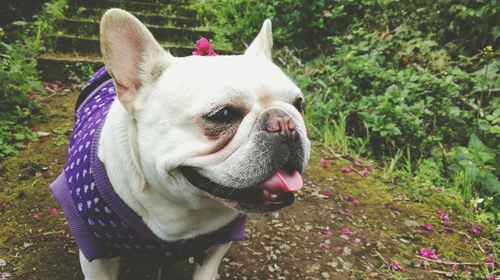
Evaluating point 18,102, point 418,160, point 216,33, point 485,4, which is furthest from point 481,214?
point 216,33

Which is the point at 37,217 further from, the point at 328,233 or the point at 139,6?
the point at 139,6

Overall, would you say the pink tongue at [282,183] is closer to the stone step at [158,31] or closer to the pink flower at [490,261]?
the pink flower at [490,261]

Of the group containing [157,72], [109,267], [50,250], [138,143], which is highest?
[157,72]

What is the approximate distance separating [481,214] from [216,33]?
14.4 ft

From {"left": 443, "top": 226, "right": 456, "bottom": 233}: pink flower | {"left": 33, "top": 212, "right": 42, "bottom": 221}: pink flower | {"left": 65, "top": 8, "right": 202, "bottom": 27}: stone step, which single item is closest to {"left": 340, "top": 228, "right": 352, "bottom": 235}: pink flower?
{"left": 443, "top": 226, "right": 456, "bottom": 233}: pink flower

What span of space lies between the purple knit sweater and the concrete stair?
113 inches

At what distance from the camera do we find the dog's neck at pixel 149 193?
1453mm

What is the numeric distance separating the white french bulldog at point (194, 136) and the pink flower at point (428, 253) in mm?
1327

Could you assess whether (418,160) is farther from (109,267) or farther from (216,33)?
(216,33)

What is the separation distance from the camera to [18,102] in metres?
3.24

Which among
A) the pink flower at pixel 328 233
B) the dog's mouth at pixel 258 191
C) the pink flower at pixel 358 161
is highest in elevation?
the dog's mouth at pixel 258 191

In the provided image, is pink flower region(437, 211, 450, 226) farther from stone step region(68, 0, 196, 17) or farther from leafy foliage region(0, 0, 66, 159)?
stone step region(68, 0, 196, 17)

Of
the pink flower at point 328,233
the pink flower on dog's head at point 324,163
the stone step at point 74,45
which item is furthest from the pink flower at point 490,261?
the stone step at point 74,45

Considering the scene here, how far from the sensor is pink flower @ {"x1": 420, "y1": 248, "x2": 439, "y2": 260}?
2.31m
